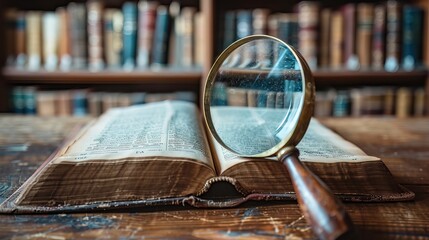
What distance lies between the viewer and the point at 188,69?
1.90 metres

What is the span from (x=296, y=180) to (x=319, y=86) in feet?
5.40

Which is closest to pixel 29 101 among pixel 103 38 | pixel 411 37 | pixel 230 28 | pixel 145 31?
pixel 103 38

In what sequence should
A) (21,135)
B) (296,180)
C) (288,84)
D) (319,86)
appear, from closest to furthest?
(296,180), (288,84), (21,135), (319,86)

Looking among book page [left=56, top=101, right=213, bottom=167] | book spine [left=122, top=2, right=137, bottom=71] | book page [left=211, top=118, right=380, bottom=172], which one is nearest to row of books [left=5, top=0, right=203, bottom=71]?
book spine [left=122, top=2, right=137, bottom=71]

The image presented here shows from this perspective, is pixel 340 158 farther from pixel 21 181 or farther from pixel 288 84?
pixel 21 181

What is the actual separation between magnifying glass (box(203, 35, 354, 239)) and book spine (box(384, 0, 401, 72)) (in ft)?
4.31

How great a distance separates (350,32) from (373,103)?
0.89ft

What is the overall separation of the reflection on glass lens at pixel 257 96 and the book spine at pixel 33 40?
136 centimetres

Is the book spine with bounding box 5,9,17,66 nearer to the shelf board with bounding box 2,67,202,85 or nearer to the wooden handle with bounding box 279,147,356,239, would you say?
the shelf board with bounding box 2,67,202,85

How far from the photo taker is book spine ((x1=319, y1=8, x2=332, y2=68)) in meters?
1.90

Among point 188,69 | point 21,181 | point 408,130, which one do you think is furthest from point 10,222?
point 188,69

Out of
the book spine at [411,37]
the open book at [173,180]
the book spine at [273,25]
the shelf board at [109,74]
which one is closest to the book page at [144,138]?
the open book at [173,180]

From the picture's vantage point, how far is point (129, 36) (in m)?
1.88

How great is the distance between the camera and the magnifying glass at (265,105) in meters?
0.50
